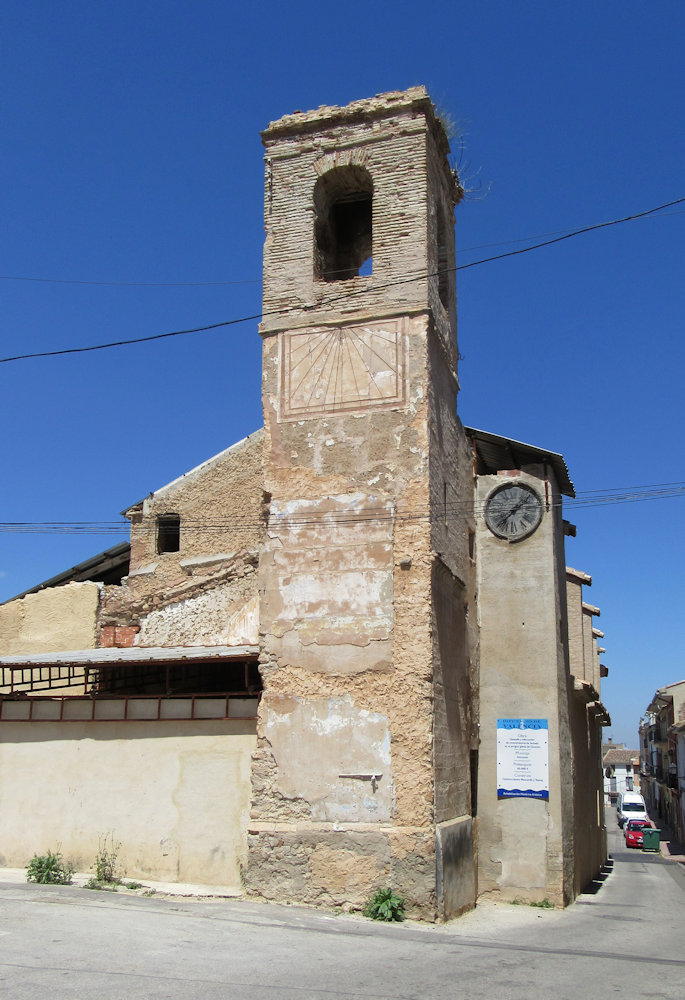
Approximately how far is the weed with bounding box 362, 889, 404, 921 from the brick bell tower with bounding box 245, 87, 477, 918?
4.9 inches

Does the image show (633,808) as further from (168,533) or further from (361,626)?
(361,626)

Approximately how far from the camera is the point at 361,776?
10977 millimetres

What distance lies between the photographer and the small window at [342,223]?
45.0 ft

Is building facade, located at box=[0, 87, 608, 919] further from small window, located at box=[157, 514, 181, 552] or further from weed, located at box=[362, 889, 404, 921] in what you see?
small window, located at box=[157, 514, 181, 552]

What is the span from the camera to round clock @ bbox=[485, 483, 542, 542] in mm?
14953

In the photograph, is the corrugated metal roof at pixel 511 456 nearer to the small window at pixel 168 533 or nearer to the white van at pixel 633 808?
the small window at pixel 168 533

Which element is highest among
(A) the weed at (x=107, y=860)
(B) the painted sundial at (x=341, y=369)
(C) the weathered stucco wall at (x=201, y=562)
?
(B) the painted sundial at (x=341, y=369)

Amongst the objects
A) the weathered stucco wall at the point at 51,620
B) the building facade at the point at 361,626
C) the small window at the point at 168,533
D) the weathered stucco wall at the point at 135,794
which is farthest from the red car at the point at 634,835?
the weathered stucco wall at the point at 135,794

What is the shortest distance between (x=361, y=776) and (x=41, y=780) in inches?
194

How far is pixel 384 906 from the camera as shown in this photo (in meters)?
10.2

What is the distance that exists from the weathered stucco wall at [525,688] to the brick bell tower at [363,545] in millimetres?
722

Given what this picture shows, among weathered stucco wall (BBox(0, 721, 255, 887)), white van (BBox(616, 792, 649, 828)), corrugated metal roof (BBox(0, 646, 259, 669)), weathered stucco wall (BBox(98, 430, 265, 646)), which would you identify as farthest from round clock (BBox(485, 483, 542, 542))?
white van (BBox(616, 792, 649, 828))

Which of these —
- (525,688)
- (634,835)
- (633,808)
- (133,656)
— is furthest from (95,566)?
(633,808)

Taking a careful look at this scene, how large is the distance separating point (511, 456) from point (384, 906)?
8.24 meters
